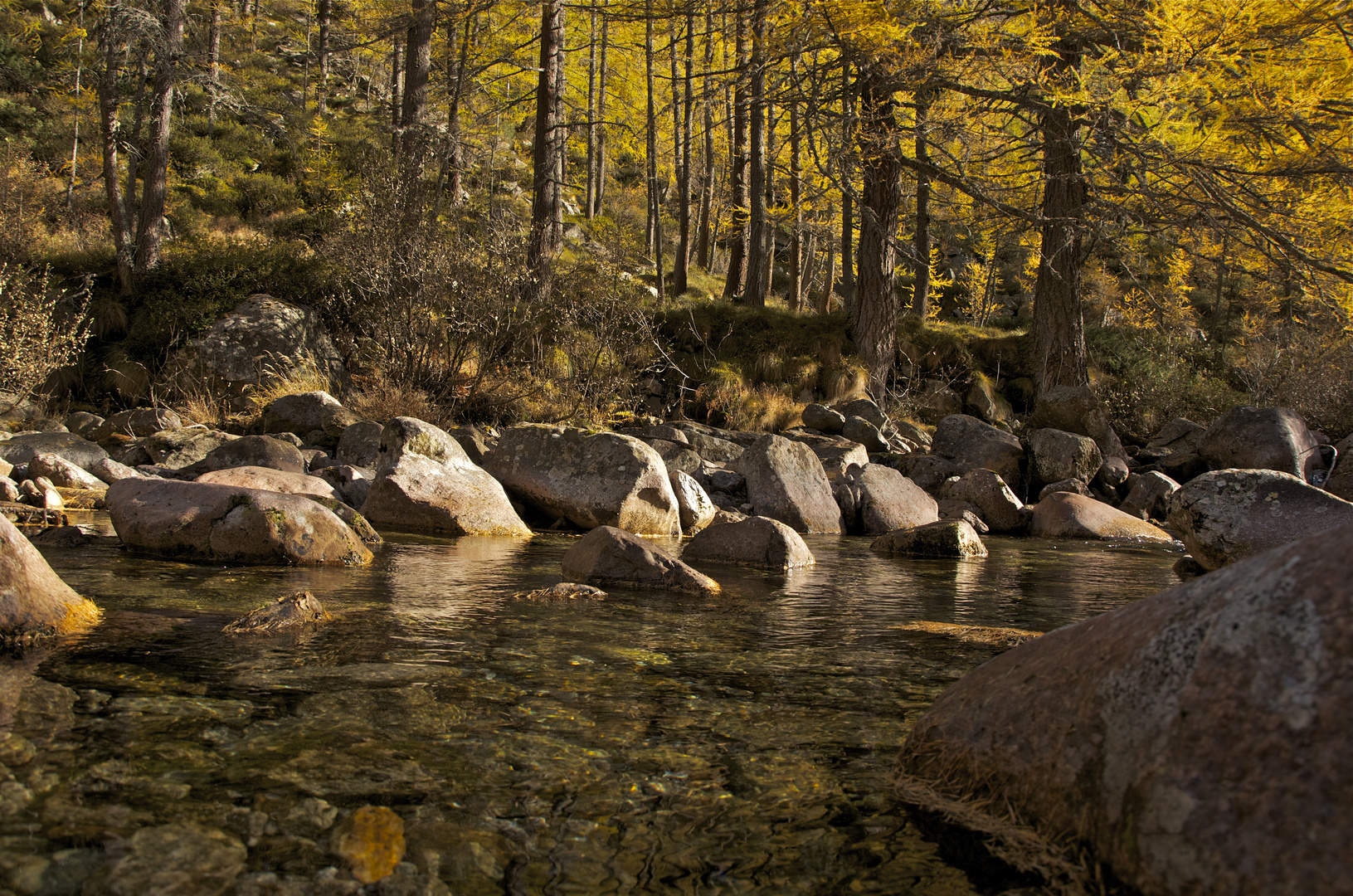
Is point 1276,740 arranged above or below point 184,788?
above

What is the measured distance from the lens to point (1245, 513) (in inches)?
246

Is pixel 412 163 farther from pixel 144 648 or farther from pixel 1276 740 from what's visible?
pixel 1276 740

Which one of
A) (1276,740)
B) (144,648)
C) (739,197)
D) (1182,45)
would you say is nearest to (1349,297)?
(1182,45)

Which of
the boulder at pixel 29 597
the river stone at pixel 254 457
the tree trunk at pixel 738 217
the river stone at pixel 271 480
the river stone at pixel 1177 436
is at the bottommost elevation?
the boulder at pixel 29 597

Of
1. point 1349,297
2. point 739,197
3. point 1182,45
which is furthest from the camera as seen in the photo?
point 739,197

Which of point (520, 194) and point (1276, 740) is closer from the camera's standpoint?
point (1276, 740)

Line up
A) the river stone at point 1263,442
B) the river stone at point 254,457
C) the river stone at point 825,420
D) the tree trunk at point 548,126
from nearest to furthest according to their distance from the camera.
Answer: the river stone at point 254,457 → the river stone at point 1263,442 → the river stone at point 825,420 → the tree trunk at point 548,126

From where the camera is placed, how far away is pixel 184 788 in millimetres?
1994

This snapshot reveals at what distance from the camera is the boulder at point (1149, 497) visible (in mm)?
11359

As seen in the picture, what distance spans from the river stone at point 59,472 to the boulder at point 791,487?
21.0 feet

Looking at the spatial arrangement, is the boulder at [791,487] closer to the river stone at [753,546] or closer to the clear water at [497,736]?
the river stone at [753,546]

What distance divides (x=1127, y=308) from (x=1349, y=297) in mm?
12521

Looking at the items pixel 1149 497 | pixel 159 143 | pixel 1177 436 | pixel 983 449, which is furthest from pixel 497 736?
pixel 159 143

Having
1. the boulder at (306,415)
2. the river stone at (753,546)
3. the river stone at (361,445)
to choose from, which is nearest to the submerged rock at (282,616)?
the river stone at (753,546)
